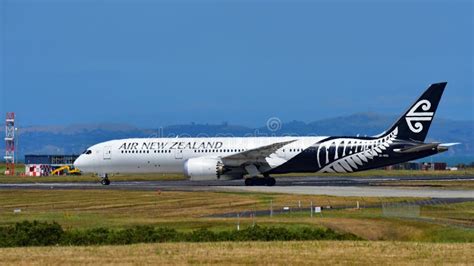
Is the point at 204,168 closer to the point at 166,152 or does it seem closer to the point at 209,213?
the point at 166,152

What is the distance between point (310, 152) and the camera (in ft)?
246

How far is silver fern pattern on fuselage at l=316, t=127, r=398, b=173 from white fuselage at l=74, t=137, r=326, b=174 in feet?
4.98

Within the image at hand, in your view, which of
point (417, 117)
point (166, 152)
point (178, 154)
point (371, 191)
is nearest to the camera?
point (371, 191)

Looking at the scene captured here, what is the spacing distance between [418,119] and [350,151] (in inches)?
237

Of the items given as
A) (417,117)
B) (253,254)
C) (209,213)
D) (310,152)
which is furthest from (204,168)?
(253,254)

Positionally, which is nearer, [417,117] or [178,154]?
[417,117]

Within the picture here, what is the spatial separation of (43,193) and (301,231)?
120 ft

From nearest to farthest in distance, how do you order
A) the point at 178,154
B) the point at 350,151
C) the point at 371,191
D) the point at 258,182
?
1. the point at 371,191
2. the point at 350,151
3. the point at 258,182
4. the point at 178,154

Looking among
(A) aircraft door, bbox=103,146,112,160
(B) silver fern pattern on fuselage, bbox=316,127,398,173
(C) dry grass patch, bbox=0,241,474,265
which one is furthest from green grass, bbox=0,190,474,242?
(B) silver fern pattern on fuselage, bbox=316,127,398,173

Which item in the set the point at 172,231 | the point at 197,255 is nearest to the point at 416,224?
the point at 172,231

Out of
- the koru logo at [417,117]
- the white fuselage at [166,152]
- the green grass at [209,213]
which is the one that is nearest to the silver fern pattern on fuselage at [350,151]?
the koru logo at [417,117]

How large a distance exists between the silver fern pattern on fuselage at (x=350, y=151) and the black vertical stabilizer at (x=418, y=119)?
2.06ft

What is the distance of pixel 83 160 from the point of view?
83.1 m

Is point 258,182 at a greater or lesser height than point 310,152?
lesser
